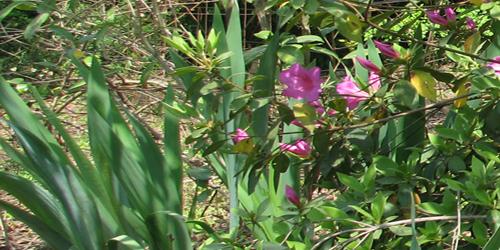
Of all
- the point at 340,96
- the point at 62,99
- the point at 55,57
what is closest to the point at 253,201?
the point at 340,96

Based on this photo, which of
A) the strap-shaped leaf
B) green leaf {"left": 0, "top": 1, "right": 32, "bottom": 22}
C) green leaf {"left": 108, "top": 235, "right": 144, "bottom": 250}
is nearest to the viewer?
green leaf {"left": 108, "top": 235, "right": 144, "bottom": 250}

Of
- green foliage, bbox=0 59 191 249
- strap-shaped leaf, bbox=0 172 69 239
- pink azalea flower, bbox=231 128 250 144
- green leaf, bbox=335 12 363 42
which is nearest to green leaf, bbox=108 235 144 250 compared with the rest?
green foliage, bbox=0 59 191 249

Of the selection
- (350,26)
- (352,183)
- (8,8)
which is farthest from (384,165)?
(8,8)

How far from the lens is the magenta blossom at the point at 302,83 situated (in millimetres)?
1965

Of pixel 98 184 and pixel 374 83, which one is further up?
pixel 374 83

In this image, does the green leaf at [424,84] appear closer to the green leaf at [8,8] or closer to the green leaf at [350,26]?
the green leaf at [350,26]

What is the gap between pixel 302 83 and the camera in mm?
1973

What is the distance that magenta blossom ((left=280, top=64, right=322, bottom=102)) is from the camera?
6.45ft

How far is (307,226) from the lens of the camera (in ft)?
7.16

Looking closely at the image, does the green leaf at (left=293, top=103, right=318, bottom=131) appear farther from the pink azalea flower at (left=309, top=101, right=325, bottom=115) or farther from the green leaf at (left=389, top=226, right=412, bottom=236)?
the green leaf at (left=389, top=226, right=412, bottom=236)

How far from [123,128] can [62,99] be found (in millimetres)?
1440

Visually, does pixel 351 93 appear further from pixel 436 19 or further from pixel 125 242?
pixel 125 242

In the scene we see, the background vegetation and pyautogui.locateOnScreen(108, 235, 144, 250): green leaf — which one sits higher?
the background vegetation

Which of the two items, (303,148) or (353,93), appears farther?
(303,148)
